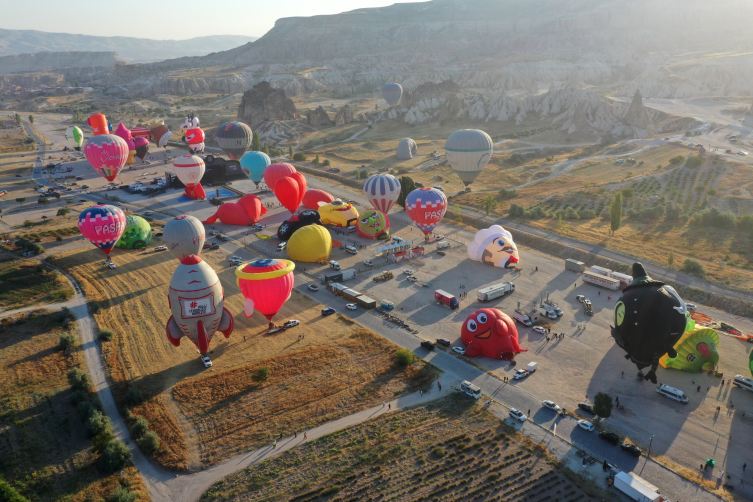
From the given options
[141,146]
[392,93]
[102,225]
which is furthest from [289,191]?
[392,93]

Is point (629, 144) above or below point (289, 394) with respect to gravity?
above

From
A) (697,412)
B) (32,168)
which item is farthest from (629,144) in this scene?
(32,168)

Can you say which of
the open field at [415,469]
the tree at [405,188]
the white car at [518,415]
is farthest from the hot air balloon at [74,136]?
the white car at [518,415]

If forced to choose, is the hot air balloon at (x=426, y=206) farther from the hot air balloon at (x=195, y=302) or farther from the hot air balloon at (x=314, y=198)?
the hot air balloon at (x=195, y=302)

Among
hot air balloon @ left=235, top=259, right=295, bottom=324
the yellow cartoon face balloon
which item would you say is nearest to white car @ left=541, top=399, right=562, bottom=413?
hot air balloon @ left=235, top=259, right=295, bottom=324

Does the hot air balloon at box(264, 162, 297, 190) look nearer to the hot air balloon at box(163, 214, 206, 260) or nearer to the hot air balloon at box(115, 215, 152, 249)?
the hot air balloon at box(115, 215, 152, 249)

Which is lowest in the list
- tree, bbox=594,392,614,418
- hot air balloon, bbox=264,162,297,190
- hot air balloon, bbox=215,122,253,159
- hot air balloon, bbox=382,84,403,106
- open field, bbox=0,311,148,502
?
open field, bbox=0,311,148,502

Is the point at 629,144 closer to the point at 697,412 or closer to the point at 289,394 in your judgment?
the point at 697,412
